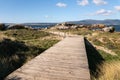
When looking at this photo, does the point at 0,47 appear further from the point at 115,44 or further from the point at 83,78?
the point at 115,44

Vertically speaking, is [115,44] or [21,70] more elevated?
[21,70]

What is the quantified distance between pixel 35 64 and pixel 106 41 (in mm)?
22436

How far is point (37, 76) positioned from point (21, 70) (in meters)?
0.71

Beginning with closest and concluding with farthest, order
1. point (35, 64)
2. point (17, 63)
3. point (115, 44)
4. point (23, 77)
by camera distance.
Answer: point (23, 77) < point (35, 64) < point (17, 63) < point (115, 44)

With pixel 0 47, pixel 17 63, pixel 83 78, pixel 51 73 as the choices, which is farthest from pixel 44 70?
pixel 0 47

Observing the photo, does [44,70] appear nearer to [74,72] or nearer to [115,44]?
[74,72]

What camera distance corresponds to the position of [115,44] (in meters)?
27.8

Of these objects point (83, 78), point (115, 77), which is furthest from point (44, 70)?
point (115, 77)

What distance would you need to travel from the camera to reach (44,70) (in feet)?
21.8

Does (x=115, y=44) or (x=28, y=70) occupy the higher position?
(x=28, y=70)

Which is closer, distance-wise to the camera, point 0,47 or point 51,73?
point 51,73

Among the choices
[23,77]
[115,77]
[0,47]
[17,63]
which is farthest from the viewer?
[0,47]

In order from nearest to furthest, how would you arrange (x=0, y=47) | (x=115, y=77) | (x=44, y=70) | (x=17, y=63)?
(x=115, y=77) < (x=44, y=70) < (x=17, y=63) < (x=0, y=47)

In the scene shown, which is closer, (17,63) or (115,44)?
(17,63)
